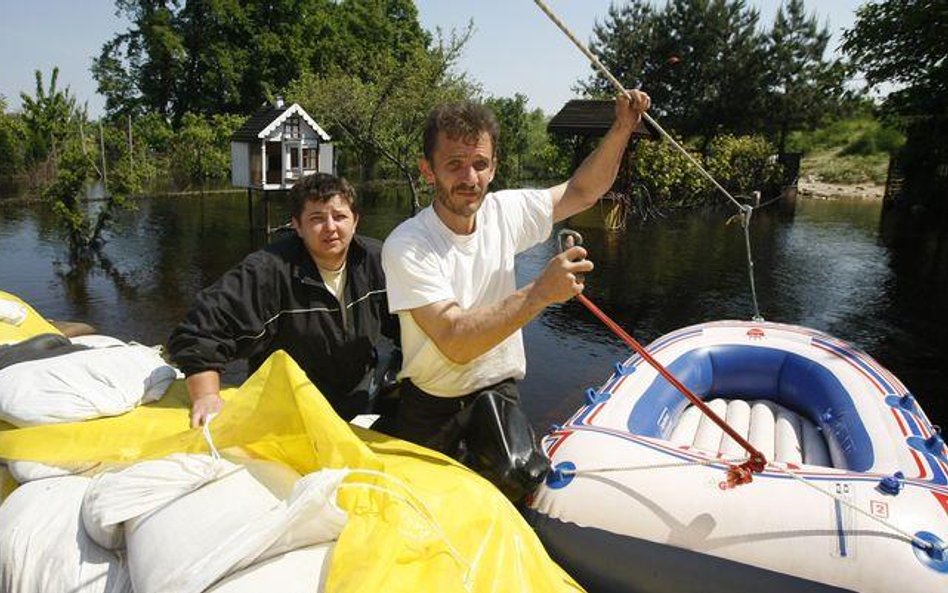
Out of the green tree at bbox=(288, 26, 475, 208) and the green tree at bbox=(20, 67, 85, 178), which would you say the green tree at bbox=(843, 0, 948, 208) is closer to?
the green tree at bbox=(288, 26, 475, 208)

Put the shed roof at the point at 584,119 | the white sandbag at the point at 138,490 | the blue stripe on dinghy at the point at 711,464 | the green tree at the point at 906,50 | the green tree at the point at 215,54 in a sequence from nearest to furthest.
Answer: the white sandbag at the point at 138,490 → the blue stripe on dinghy at the point at 711,464 → the green tree at the point at 906,50 → the shed roof at the point at 584,119 → the green tree at the point at 215,54

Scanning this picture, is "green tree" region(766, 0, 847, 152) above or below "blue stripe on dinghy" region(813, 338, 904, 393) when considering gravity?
above

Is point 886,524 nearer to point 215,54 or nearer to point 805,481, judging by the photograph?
point 805,481

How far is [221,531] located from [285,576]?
0.26 meters

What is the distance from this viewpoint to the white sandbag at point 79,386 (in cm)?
304

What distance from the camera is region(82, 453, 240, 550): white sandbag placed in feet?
7.51

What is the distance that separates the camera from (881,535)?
114 inches

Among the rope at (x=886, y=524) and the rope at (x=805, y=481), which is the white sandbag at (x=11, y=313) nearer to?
the rope at (x=805, y=481)

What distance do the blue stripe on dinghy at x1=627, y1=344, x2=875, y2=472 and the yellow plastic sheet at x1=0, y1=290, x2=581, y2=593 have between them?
6.60 ft

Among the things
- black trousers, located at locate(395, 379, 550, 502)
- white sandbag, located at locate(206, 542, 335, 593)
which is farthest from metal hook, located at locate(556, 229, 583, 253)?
white sandbag, located at locate(206, 542, 335, 593)

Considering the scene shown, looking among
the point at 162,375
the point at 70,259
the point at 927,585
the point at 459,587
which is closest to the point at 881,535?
the point at 927,585

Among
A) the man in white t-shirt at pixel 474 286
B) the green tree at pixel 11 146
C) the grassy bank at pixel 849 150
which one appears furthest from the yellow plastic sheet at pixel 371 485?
the grassy bank at pixel 849 150

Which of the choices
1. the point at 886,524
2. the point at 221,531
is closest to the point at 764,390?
the point at 886,524

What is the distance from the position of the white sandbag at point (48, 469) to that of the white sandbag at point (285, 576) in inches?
46.1
